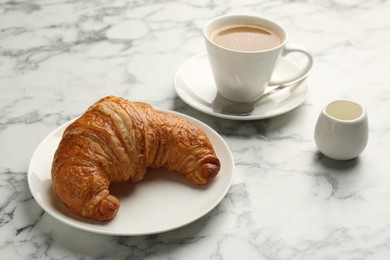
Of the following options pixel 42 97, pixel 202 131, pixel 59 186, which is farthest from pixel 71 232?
pixel 42 97

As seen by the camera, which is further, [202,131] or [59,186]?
[202,131]

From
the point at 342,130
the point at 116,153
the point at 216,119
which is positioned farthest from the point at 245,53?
the point at 116,153

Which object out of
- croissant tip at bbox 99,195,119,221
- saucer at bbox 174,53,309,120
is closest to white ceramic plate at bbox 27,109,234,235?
croissant tip at bbox 99,195,119,221

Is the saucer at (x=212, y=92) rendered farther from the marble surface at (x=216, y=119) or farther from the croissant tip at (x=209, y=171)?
the croissant tip at (x=209, y=171)

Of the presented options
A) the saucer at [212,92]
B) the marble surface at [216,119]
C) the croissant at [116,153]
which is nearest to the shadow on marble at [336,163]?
the marble surface at [216,119]

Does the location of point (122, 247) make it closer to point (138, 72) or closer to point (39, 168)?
point (39, 168)
